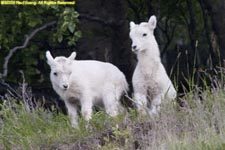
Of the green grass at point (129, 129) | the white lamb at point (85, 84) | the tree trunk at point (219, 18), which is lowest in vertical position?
the green grass at point (129, 129)

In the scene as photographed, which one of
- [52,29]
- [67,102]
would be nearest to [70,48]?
[52,29]

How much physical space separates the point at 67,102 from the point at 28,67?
3.40m

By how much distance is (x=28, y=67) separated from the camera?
15094 mm

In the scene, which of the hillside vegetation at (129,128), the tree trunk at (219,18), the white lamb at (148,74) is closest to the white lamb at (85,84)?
the hillside vegetation at (129,128)

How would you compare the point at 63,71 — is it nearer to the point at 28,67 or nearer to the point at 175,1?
the point at 28,67

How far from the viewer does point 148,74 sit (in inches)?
461

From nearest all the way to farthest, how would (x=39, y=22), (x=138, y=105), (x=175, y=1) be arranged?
(x=138, y=105) < (x=39, y=22) < (x=175, y=1)

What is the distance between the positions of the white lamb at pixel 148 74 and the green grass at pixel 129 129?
1.29ft

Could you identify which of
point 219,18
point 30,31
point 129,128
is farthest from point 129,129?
point 30,31

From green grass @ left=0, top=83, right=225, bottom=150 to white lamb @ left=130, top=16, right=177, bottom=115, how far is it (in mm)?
394

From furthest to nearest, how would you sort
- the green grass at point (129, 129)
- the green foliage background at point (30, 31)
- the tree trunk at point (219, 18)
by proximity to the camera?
the tree trunk at point (219, 18), the green foliage background at point (30, 31), the green grass at point (129, 129)

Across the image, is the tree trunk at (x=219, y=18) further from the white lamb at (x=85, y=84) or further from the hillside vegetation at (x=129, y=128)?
the hillside vegetation at (x=129, y=128)

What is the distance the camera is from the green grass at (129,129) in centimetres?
974

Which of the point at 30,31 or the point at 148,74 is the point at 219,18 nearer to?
the point at 148,74
